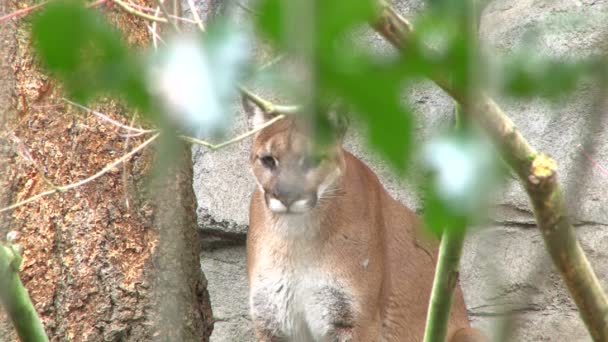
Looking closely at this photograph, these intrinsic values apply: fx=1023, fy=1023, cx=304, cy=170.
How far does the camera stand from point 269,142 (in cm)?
404

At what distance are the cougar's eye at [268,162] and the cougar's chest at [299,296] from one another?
39 centimetres

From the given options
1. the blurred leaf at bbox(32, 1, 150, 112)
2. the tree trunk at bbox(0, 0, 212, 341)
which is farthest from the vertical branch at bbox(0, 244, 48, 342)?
the tree trunk at bbox(0, 0, 212, 341)

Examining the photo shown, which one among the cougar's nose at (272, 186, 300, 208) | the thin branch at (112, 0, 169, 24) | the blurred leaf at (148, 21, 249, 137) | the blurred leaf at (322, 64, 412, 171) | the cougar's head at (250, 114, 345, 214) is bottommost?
the blurred leaf at (322, 64, 412, 171)

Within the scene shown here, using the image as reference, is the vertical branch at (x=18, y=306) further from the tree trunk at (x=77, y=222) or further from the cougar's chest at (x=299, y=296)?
the cougar's chest at (x=299, y=296)

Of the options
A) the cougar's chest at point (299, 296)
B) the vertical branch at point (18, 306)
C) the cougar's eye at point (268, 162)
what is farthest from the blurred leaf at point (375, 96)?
the cougar's chest at point (299, 296)

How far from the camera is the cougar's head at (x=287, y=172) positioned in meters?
3.92

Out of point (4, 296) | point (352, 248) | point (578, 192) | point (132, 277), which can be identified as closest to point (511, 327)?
point (578, 192)

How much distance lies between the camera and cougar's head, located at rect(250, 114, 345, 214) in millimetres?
3922

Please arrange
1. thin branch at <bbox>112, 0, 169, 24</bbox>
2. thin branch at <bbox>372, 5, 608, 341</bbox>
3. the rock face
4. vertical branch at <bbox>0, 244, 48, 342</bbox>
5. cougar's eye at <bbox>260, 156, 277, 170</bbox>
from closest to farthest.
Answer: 1. thin branch at <bbox>372, 5, 608, 341</bbox>
2. thin branch at <bbox>112, 0, 169, 24</bbox>
3. vertical branch at <bbox>0, 244, 48, 342</bbox>
4. cougar's eye at <bbox>260, 156, 277, 170</bbox>
5. the rock face

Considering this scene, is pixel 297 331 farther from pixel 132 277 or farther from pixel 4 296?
pixel 4 296

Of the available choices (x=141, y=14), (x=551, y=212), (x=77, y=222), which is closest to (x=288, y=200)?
(x=77, y=222)

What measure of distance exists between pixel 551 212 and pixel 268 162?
244cm

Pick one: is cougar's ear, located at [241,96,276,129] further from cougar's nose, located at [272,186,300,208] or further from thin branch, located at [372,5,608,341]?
thin branch, located at [372,5,608,341]

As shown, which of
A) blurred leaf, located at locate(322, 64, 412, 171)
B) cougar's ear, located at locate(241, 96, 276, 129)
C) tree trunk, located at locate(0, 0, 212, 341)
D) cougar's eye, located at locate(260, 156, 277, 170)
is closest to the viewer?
blurred leaf, located at locate(322, 64, 412, 171)
